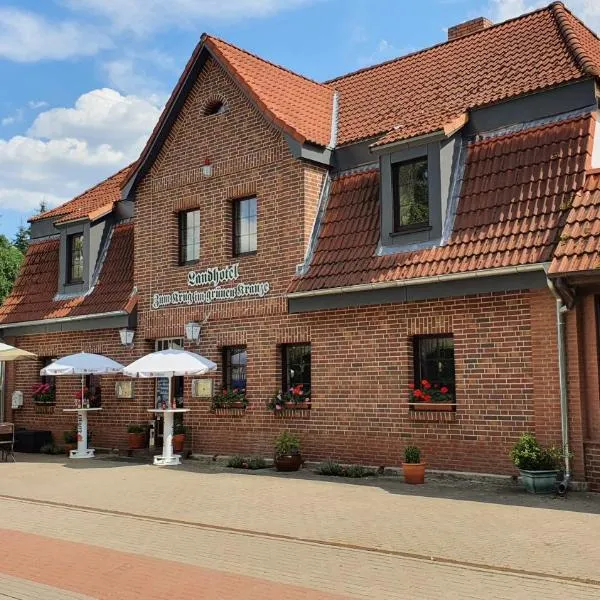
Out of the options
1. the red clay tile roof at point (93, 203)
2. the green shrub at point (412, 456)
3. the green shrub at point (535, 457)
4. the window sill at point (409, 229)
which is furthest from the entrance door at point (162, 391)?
the green shrub at point (535, 457)

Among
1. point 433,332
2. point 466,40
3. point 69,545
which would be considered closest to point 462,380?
point 433,332

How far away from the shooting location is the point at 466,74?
1502 centimetres

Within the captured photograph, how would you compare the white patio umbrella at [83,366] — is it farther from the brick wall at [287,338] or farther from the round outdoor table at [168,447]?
the round outdoor table at [168,447]

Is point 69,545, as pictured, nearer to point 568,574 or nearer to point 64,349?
point 568,574

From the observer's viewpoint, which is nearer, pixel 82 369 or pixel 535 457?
pixel 535 457

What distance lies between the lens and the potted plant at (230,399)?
15570 millimetres

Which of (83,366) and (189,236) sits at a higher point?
(189,236)

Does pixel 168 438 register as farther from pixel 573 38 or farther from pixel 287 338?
pixel 573 38

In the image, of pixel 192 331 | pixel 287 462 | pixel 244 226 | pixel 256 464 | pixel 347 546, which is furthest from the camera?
pixel 244 226

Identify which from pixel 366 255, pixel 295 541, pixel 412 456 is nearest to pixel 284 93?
pixel 366 255

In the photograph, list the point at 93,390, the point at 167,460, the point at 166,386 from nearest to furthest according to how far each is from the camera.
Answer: the point at 167,460 < the point at 166,386 < the point at 93,390

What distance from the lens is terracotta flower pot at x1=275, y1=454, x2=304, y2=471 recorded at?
13875 mm

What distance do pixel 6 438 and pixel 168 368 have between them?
542 cm

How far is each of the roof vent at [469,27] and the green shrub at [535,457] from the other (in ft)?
34.0
